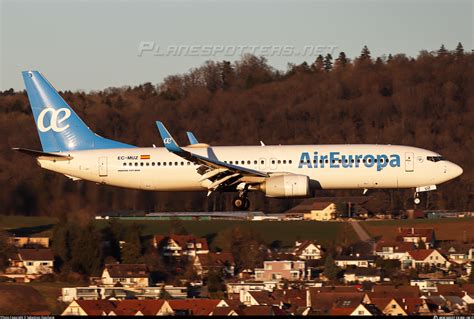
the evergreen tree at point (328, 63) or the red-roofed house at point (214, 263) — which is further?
the evergreen tree at point (328, 63)

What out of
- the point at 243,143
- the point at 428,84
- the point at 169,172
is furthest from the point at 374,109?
the point at 169,172

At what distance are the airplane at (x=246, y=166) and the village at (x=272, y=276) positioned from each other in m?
5.29

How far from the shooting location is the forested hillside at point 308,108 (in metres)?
92.1

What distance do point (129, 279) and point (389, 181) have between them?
22.6 meters

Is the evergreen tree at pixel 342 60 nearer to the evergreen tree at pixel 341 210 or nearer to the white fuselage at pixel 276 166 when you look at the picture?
the evergreen tree at pixel 341 210

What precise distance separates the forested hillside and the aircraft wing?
3032cm

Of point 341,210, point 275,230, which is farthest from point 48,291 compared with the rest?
point 341,210

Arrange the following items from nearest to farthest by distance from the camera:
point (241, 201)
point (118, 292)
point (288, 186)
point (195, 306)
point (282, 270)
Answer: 1. point (288, 186)
2. point (241, 201)
3. point (195, 306)
4. point (118, 292)
5. point (282, 270)

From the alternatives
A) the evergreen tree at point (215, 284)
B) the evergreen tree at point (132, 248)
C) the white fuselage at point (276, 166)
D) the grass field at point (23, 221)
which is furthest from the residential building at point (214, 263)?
the white fuselage at point (276, 166)

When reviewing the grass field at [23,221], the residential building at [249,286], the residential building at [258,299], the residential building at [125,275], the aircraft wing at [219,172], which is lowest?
the residential building at [258,299]

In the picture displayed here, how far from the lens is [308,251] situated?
239 ft

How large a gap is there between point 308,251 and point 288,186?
26.8 meters

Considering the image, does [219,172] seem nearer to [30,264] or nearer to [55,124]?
[55,124]

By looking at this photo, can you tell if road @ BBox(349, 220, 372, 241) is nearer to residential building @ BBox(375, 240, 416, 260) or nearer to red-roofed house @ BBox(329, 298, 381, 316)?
residential building @ BBox(375, 240, 416, 260)
